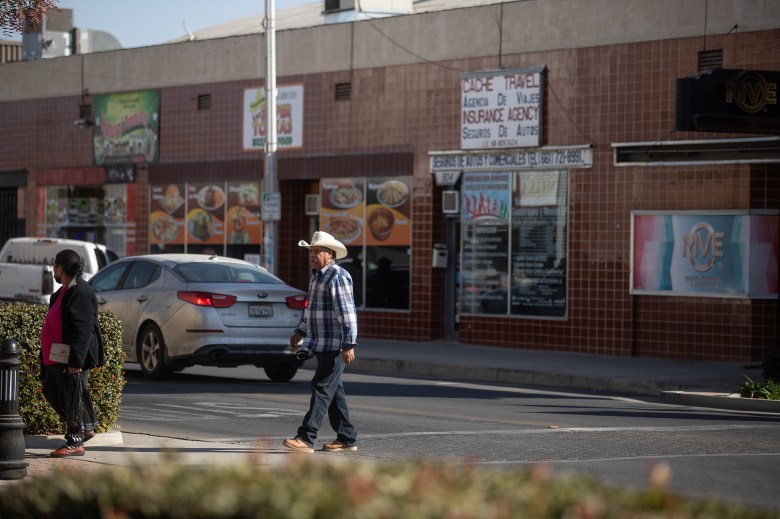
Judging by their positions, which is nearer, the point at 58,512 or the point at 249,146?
the point at 58,512

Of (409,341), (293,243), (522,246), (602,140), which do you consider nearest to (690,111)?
(602,140)

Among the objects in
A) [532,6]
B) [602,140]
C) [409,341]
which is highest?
[532,6]

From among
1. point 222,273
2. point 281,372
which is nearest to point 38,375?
point 222,273

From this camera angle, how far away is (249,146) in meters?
30.1

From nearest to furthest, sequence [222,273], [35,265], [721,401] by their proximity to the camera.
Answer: [721,401]
[222,273]
[35,265]

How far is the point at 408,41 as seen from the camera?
1065 inches

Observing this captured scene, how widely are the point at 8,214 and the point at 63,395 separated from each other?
90.2 feet

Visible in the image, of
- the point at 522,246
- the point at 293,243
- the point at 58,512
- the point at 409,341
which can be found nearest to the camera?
the point at 58,512

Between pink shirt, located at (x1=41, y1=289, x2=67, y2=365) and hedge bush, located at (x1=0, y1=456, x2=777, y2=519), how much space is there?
5926mm

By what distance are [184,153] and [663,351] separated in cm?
1349

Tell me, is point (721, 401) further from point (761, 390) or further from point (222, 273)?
point (222, 273)

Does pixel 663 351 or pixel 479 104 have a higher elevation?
pixel 479 104

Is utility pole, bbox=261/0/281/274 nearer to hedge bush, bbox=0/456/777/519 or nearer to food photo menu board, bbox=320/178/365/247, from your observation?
food photo menu board, bbox=320/178/365/247

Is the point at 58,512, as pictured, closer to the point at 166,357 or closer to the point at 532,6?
the point at 166,357
